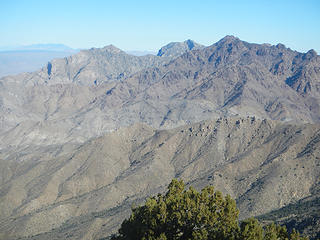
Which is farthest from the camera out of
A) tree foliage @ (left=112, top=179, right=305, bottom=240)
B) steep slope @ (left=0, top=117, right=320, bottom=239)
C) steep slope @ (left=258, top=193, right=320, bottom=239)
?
steep slope @ (left=0, top=117, right=320, bottom=239)

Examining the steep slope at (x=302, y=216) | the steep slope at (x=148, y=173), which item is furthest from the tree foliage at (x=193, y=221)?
the steep slope at (x=148, y=173)

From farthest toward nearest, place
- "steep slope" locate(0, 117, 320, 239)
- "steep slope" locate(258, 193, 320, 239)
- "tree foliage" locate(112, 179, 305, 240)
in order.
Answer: "steep slope" locate(0, 117, 320, 239) → "steep slope" locate(258, 193, 320, 239) → "tree foliage" locate(112, 179, 305, 240)

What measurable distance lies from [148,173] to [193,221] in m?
91.4

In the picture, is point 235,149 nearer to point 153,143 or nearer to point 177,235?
point 153,143

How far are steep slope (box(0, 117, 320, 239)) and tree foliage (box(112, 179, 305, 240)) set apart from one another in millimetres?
55581

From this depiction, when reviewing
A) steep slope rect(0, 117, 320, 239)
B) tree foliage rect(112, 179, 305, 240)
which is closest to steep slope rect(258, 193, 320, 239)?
steep slope rect(0, 117, 320, 239)

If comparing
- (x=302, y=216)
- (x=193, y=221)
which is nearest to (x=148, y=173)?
(x=302, y=216)

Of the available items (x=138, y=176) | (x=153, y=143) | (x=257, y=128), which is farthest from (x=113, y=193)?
(x=257, y=128)

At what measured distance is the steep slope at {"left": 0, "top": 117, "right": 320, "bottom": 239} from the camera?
102062 mm

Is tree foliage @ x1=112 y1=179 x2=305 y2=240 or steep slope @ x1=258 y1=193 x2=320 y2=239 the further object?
steep slope @ x1=258 y1=193 x2=320 y2=239

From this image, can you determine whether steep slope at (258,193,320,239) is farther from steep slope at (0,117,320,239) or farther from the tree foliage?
the tree foliage

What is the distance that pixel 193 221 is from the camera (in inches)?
1516

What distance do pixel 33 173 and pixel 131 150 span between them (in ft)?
123

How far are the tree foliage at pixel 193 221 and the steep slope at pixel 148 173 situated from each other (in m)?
55.6
